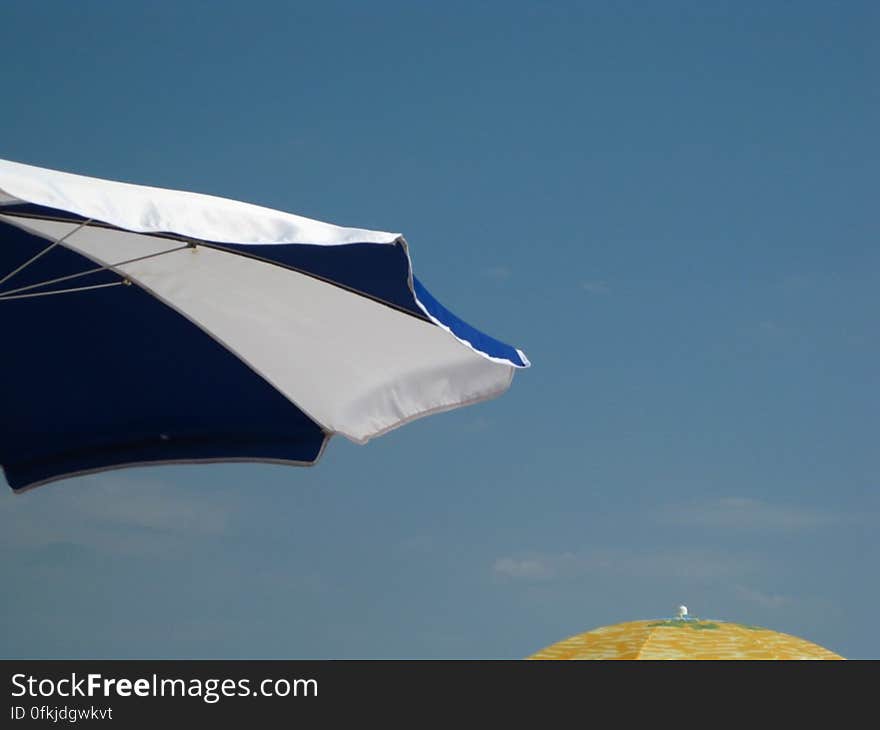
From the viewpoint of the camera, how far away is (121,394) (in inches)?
218

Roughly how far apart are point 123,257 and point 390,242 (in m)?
1.42

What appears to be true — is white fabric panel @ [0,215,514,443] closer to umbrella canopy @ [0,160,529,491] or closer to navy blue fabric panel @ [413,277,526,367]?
umbrella canopy @ [0,160,529,491]

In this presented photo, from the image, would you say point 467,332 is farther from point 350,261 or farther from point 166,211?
point 166,211

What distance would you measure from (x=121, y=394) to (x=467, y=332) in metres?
1.97

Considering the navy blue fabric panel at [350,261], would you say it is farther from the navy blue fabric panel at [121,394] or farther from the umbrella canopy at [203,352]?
the navy blue fabric panel at [121,394]

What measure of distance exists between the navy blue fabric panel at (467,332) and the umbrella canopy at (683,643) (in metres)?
2.69

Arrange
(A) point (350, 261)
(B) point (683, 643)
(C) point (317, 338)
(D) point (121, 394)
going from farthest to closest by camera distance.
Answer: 1. (B) point (683, 643)
2. (D) point (121, 394)
3. (C) point (317, 338)
4. (A) point (350, 261)

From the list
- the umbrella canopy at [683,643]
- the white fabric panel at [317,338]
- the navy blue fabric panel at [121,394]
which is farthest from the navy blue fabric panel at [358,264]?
the umbrella canopy at [683,643]

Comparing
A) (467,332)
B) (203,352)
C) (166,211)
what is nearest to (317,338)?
(203,352)

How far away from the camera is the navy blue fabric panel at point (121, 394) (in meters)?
5.24

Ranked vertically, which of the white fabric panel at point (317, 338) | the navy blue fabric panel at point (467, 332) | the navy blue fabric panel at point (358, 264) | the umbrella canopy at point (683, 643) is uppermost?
the white fabric panel at point (317, 338)

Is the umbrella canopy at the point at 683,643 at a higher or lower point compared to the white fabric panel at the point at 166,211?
lower

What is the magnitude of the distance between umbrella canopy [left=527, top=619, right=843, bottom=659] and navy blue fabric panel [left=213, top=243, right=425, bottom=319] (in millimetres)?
3320
